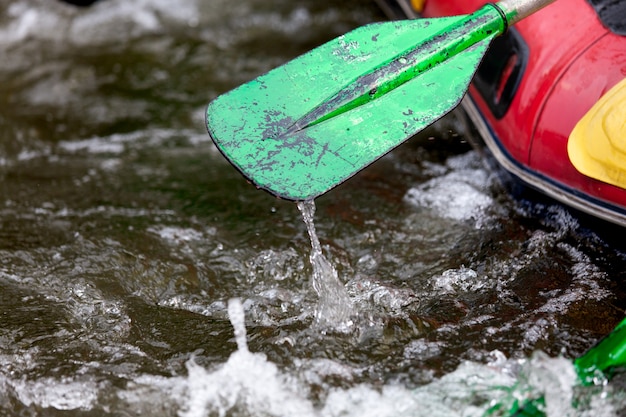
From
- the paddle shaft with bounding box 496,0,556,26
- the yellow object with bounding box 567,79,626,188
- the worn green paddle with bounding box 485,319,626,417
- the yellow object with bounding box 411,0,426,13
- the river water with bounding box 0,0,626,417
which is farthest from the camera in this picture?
the yellow object with bounding box 411,0,426,13

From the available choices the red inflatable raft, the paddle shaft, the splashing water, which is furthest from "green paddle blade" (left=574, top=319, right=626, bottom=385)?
the paddle shaft

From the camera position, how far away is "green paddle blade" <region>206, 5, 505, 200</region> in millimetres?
1957

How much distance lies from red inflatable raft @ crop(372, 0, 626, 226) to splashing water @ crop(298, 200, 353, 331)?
705 millimetres

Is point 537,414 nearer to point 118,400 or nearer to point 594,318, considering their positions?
point 594,318

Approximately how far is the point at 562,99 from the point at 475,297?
25.1 inches

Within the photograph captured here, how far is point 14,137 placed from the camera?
3.25m

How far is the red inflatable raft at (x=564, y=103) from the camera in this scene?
6.57ft

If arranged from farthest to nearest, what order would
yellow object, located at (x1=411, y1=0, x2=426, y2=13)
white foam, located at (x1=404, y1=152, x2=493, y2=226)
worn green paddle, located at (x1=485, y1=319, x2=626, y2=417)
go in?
yellow object, located at (x1=411, y1=0, x2=426, y2=13) → white foam, located at (x1=404, y1=152, x2=493, y2=226) → worn green paddle, located at (x1=485, y1=319, x2=626, y2=417)

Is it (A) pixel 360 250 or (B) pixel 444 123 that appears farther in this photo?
(B) pixel 444 123

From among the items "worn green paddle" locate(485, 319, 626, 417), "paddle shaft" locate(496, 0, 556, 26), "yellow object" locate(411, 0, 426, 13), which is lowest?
"worn green paddle" locate(485, 319, 626, 417)

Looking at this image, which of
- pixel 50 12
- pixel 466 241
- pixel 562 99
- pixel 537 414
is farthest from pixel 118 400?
pixel 50 12

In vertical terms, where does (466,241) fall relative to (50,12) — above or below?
above

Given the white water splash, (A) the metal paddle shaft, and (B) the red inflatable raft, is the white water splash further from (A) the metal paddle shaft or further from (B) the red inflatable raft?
→ (B) the red inflatable raft

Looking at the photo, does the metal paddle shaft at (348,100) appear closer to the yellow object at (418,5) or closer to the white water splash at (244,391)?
the white water splash at (244,391)
